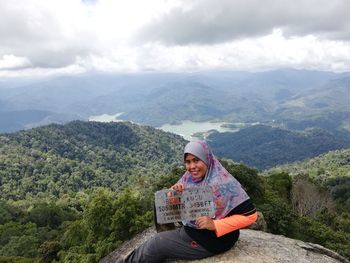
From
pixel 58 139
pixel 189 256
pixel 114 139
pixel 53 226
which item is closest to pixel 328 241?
pixel 189 256

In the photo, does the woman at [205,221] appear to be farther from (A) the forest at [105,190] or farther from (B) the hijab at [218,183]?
(A) the forest at [105,190]

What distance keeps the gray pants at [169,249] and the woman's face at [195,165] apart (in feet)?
3.83

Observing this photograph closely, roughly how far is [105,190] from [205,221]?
20374 mm

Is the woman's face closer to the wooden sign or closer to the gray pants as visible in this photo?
the wooden sign

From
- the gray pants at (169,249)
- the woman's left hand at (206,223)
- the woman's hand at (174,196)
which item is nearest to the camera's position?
the woman's left hand at (206,223)

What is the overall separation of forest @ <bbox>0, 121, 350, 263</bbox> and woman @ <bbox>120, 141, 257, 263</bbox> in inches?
485

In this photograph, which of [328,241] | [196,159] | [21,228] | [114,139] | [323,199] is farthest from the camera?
[114,139]

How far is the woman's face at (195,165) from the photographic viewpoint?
5832 millimetres

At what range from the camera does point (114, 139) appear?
17688 cm

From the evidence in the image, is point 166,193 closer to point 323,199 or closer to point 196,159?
point 196,159

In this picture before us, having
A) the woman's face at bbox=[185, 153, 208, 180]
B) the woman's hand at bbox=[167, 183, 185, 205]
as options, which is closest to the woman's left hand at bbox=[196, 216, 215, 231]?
the woman's hand at bbox=[167, 183, 185, 205]

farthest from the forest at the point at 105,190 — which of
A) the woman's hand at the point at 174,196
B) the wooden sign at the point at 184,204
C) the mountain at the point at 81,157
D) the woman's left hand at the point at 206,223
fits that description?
the woman's left hand at the point at 206,223

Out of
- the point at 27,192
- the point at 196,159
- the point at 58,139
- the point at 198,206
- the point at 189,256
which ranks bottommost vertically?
the point at 27,192

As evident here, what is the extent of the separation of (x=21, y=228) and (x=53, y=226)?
443 inches
